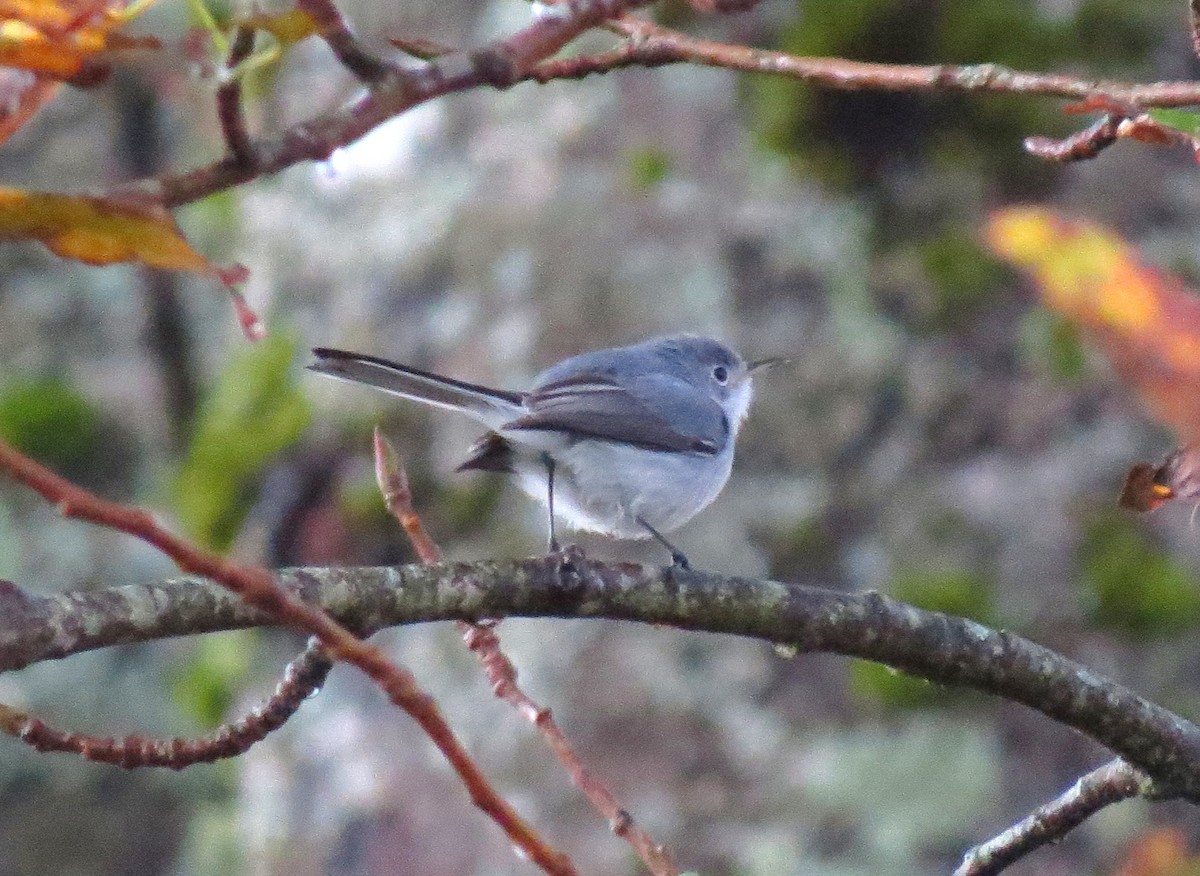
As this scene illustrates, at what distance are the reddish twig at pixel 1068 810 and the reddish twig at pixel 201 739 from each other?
0.92 m

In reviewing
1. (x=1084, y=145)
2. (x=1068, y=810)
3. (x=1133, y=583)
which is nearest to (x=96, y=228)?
(x=1084, y=145)

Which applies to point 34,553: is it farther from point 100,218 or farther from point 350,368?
point 100,218

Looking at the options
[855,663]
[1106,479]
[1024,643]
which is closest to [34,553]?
[855,663]

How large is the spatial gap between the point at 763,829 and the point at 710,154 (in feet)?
7.93

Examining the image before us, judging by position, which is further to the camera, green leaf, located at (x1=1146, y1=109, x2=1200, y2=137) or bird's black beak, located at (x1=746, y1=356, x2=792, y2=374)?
bird's black beak, located at (x1=746, y1=356, x2=792, y2=374)

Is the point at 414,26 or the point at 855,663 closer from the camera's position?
the point at 855,663

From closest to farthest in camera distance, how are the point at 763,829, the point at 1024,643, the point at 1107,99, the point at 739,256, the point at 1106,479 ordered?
the point at 1107,99 → the point at 1024,643 → the point at 763,829 → the point at 1106,479 → the point at 739,256

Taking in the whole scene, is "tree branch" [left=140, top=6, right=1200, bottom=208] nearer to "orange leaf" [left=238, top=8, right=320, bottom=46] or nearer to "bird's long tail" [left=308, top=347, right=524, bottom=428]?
"orange leaf" [left=238, top=8, right=320, bottom=46]

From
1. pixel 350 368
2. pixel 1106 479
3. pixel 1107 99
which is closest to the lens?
pixel 1107 99

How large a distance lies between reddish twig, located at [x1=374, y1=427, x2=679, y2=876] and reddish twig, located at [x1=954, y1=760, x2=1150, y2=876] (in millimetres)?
490

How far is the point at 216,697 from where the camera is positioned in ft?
17.7

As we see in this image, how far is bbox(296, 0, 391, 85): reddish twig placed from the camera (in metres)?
0.96

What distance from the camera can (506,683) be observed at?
1.84m

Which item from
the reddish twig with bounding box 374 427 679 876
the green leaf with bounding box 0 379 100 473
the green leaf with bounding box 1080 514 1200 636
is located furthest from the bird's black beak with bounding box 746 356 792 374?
the green leaf with bounding box 0 379 100 473
